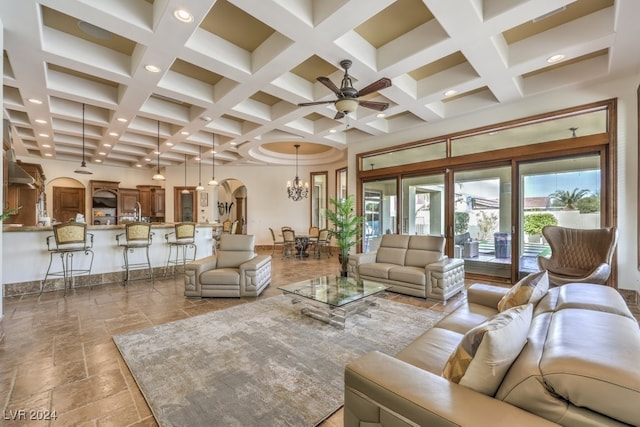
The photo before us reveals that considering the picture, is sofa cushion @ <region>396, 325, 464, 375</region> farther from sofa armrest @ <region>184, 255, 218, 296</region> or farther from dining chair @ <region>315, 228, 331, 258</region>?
dining chair @ <region>315, 228, 331, 258</region>

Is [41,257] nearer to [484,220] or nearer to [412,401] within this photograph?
[412,401]

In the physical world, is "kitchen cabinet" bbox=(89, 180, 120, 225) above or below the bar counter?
above

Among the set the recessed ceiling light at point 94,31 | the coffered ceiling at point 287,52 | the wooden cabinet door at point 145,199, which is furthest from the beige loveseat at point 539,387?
the wooden cabinet door at point 145,199

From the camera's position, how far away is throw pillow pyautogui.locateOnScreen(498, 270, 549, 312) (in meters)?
1.97

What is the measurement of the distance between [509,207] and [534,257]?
0.99 meters

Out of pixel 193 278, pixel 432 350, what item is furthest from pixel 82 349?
pixel 432 350

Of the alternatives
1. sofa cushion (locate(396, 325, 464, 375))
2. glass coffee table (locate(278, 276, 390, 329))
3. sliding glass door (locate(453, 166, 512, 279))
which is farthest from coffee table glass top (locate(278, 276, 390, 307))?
sliding glass door (locate(453, 166, 512, 279))

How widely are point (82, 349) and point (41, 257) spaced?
320cm

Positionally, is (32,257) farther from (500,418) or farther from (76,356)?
(500,418)

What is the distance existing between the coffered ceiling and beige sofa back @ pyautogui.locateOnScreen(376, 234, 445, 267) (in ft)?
8.02

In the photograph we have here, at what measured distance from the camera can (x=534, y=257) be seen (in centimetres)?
515

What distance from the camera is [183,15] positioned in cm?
278

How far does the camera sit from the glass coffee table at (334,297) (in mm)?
3308

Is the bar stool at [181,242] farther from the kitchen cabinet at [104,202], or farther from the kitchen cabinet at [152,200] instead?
the kitchen cabinet at [104,202]
